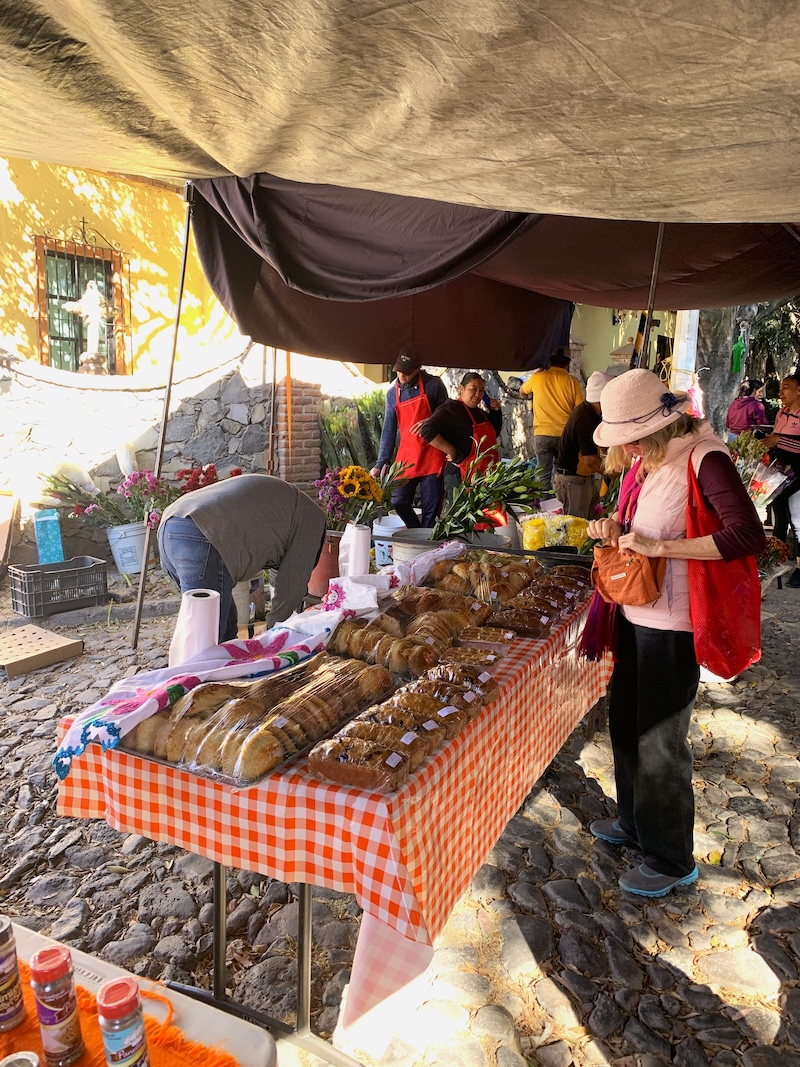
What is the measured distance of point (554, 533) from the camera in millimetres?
3938

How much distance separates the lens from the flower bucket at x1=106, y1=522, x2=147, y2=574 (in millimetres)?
7410

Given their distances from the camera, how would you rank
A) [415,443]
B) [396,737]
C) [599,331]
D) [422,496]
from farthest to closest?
[599,331]
[422,496]
[415,443]
[396,737]

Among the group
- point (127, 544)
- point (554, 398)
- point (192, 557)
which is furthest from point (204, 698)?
point (554, 398)

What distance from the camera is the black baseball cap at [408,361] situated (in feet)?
18.8

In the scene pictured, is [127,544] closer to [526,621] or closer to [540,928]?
[526,621]

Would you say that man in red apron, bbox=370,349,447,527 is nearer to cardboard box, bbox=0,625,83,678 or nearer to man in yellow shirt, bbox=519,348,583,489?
man in yellow shirt, bbox=519,348,583,489

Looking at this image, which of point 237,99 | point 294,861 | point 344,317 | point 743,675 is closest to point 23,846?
point 294,861

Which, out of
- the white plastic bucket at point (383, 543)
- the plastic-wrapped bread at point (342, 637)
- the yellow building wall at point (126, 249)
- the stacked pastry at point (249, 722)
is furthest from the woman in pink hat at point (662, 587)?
the yellow building wall at point (126, 249)

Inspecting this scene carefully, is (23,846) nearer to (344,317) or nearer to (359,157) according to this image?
(359,157)

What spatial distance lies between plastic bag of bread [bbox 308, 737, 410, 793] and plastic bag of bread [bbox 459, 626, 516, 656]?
92cm

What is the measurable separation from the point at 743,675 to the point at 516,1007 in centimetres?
351

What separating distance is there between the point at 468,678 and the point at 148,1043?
116 cm

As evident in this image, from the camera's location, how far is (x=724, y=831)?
332cm

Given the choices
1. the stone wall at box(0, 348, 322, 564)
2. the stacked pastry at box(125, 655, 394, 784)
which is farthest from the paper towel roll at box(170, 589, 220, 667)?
the stone wall at box(0, 348, 322, 564)
